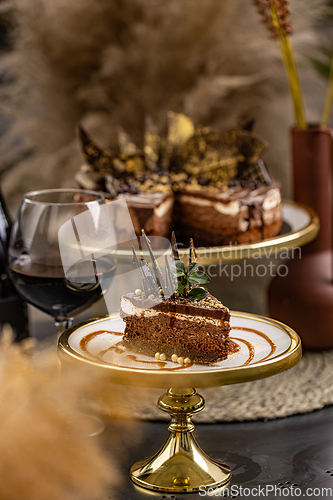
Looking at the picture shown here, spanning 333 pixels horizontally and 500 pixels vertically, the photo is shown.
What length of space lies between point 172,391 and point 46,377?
0.52 feet

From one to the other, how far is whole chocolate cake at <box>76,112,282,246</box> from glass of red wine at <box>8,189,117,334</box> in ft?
0.72

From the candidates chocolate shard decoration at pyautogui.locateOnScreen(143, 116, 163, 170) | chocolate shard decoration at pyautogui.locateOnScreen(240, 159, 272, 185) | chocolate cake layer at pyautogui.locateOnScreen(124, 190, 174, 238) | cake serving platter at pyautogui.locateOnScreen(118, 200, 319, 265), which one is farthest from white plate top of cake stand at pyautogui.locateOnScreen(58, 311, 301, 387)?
chocolate shard decoration at pyautogui.locateOnScreen(143, 116, 163, 170)

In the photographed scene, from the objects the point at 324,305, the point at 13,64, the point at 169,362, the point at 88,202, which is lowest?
the point at 324,305

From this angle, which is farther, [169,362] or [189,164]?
[189,164]

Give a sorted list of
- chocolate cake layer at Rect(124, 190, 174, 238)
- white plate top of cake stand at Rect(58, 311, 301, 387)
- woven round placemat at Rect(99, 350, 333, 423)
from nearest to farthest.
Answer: white plate top of cake stand at Rect(58, 311, 301, 387) → woven round placemat at Rect(99, 350, 333, 423) → chocolate cake layer at Rect(124, 190, 174, 238)

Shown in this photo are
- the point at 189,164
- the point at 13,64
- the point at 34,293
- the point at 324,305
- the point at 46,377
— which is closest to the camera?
the point at 46,377

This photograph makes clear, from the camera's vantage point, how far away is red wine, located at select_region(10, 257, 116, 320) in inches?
28.8

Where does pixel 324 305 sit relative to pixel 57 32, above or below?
below

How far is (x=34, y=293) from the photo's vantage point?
0.76 metres

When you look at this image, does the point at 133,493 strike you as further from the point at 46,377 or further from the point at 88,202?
the point at 88,202

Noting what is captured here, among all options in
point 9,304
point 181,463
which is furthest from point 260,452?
point 9,304

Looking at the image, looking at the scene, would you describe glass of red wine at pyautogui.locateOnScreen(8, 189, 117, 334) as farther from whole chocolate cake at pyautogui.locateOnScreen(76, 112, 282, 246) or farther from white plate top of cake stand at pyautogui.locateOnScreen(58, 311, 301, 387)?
whole chocolate cake at pyautogui.locateOnScreen(76, 112, 282, 246)

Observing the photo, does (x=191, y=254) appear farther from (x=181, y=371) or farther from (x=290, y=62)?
(x=290, y=62)

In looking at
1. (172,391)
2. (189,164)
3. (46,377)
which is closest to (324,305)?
(189,164)
